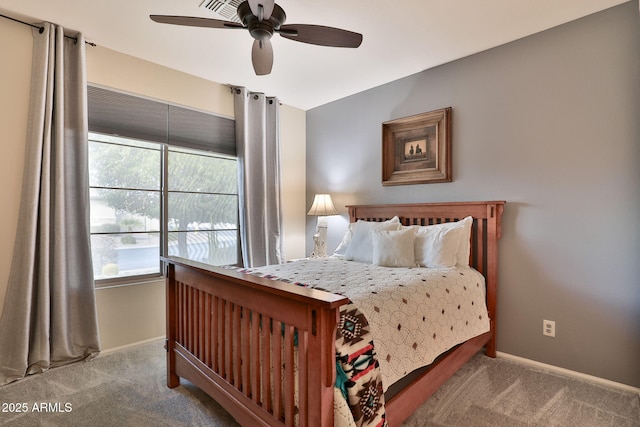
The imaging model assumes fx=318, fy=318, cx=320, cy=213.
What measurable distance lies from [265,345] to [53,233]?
2.05 metres

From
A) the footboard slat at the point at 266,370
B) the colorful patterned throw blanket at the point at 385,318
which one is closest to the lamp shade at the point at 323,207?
the colorful patterned throw blanket at the point at 385,318

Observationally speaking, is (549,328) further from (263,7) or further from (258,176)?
(258,176)

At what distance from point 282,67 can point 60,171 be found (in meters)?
1.99

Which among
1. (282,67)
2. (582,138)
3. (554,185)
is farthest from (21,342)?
(582,138)

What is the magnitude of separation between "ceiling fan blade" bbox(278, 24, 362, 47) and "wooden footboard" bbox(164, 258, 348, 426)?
4.67 feet

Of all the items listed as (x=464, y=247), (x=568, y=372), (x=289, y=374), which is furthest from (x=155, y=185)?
(x=568, y=372)

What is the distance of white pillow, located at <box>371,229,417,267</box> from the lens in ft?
7.98

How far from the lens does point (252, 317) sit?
146cm

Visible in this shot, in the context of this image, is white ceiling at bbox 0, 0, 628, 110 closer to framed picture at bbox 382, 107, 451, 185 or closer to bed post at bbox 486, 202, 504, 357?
framed picture at bbox 382, 107, 451, 185

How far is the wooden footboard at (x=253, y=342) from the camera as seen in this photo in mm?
1127

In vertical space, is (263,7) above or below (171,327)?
above

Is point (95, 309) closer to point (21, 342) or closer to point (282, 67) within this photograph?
point (21, 342)


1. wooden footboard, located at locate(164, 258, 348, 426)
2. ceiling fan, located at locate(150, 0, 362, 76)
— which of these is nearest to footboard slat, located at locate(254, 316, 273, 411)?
wooden footboard, located at locate(164, 258, 348, 426)

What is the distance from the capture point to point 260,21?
178 centimetres
